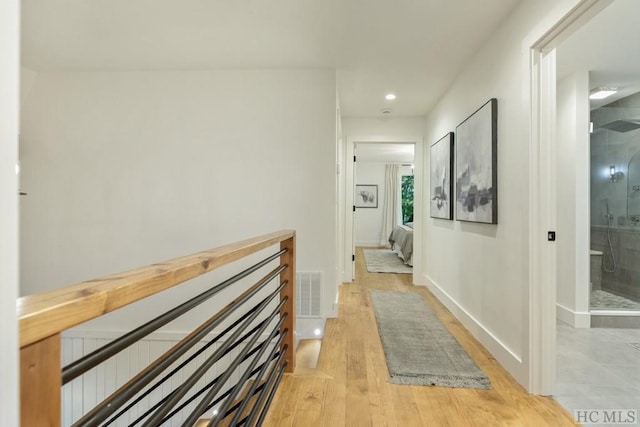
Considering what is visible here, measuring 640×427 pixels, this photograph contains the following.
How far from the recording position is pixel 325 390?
5.67 feet

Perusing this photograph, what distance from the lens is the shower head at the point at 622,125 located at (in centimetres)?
299

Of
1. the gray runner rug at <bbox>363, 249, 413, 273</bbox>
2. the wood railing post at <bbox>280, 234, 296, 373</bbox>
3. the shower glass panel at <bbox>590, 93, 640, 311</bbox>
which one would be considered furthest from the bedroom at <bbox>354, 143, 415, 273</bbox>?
the wood railing post at <bbox>280, 234, 296, 373</bbox>

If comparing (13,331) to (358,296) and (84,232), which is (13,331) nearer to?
(84,232)

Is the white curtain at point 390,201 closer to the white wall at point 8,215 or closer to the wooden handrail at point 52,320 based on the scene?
the wooden handrail at point 52,320

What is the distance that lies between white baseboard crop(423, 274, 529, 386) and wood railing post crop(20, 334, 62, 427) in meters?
2.15

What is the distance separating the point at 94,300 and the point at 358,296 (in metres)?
3.50

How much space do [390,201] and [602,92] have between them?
5899 millimetres

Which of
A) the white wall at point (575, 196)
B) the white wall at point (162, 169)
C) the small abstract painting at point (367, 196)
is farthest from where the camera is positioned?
the small abstract painting at point (367, 196)

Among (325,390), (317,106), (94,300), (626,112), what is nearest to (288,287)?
(325,390)

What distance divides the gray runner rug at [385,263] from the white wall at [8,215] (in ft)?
16.8

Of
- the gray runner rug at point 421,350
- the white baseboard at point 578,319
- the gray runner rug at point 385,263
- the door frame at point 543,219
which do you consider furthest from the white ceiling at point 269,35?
the gray runner rug at point 385,263

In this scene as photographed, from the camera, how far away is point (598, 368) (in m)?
2.06

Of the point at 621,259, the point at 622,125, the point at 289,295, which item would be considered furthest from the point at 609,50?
the point at 289,295

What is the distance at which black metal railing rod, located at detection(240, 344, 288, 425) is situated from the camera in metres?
1.25
